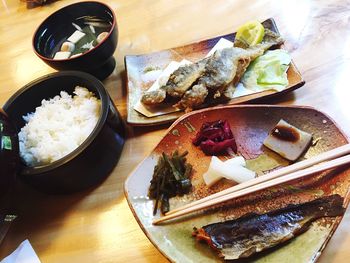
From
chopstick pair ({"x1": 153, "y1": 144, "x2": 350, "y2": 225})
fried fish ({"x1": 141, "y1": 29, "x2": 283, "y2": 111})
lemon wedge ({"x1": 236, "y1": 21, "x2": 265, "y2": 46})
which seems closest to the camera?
chopstick pair ({"x1": 153, "y1": 144, "x2": 350, "y2": 225})

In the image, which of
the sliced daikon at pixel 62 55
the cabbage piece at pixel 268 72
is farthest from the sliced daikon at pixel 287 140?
the sliced daikon at pixel 62 55

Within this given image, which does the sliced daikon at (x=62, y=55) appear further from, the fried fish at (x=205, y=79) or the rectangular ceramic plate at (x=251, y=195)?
the rectangular ceramic plate at (x=251, y=195)

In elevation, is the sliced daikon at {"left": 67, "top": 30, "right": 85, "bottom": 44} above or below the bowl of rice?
above

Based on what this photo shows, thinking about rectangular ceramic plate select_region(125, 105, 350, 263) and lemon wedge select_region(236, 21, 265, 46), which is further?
lemon wedge select_region(236, 21, 265, 46)

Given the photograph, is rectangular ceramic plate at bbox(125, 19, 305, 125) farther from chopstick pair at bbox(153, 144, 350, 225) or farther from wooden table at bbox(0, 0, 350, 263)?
chopstick pair at bbox(153, 144, 350, 225)

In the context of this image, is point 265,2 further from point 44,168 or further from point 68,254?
point 68,254

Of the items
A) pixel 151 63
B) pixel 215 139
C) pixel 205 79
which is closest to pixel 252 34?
pixel 205 79

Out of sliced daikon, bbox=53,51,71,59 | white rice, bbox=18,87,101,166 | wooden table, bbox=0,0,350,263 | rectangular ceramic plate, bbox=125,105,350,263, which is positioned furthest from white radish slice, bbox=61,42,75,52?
rectangular ceramic plate, bbox=125,105,350,263
